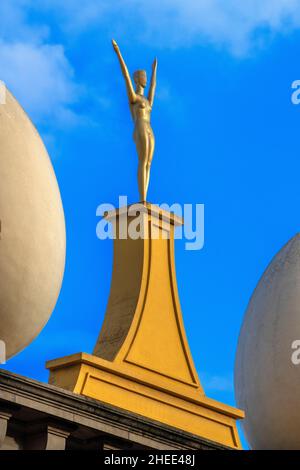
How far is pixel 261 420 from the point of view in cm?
1969

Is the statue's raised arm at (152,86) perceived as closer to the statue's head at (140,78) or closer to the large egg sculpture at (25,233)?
the statue's head at (140,78)

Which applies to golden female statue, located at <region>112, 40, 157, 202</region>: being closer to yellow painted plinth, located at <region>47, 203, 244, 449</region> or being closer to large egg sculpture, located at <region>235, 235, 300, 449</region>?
yellow painted plinth, located at <region>47, 203, 244, 449</region>

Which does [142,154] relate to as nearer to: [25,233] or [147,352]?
[147,352]

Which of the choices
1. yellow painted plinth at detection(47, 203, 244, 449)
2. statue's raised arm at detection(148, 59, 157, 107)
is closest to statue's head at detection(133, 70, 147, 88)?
statue's raised arm at detection(148, 59, 157, 107)

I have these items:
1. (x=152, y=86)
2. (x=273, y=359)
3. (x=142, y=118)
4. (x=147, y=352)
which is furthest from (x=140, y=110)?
(x=273, y=359)

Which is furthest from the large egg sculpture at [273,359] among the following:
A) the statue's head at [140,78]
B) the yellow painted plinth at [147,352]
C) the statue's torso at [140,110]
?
the statue's head at [140,78]

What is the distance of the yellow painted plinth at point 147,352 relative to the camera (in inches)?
653

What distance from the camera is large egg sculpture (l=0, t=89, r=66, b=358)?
13867mm

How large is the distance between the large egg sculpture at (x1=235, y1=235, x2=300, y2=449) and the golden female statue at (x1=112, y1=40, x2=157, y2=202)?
129 inches

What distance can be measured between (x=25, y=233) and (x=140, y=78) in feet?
18.9

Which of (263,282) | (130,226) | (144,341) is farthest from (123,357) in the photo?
(263,282)

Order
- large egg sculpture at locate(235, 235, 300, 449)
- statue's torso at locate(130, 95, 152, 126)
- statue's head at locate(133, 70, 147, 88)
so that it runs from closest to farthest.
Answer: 1. statue's torso at locate(130, 95, 152, 126)
2. statue's head at locate(133, 70, 147, 88)
3. large egg sculpture at locate(235, 235, 300, 449)
